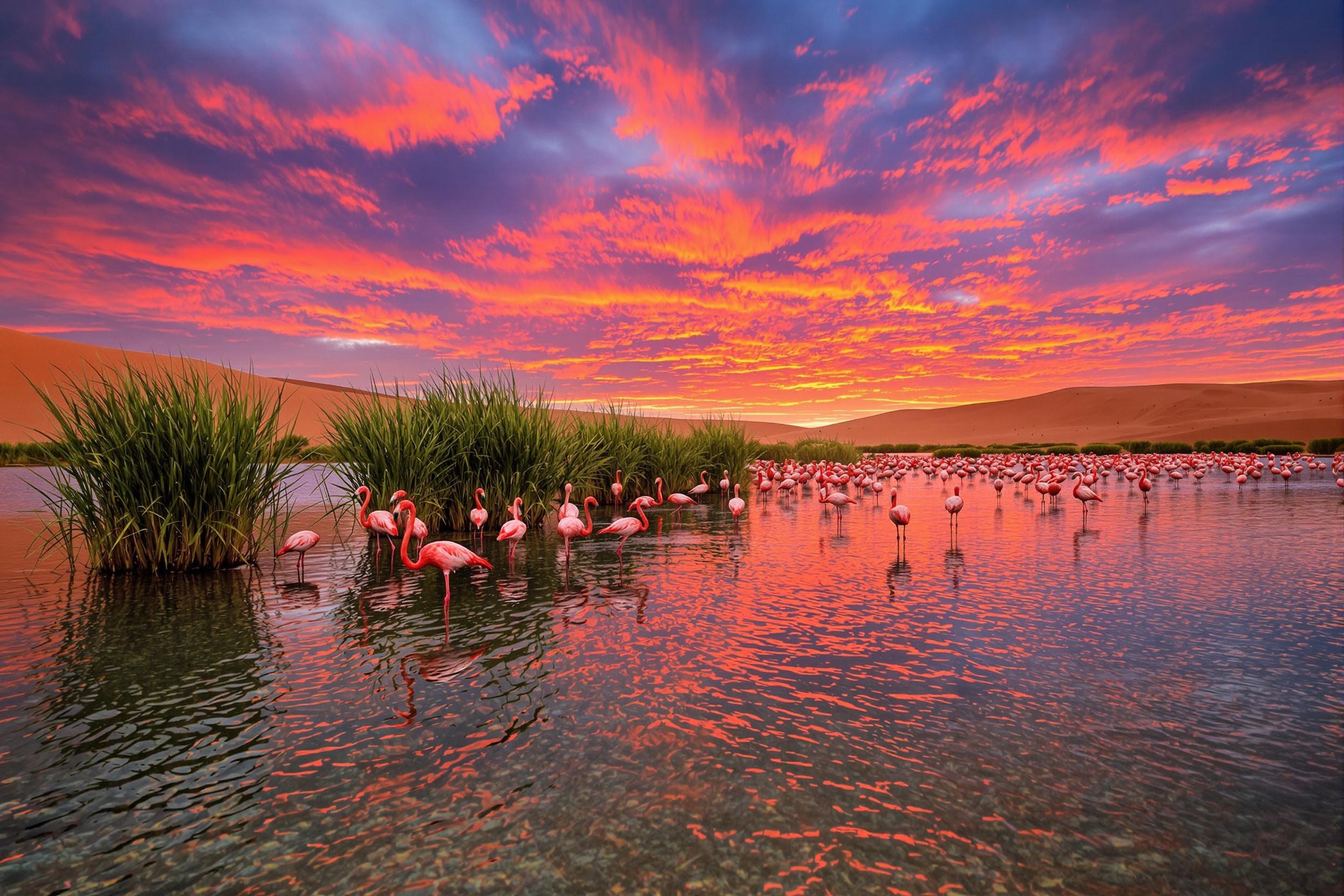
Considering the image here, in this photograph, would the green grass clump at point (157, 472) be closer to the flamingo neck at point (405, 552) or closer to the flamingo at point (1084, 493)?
the flamingo neck at point (405, 552)

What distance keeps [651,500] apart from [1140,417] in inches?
4229

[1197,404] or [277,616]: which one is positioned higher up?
[1197,404]

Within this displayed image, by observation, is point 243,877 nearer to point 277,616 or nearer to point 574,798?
point 574,798

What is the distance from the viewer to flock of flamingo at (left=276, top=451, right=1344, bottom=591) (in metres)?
9.88

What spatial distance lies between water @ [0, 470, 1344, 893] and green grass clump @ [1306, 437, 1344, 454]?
184 feet

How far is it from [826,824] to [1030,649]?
3.71 m

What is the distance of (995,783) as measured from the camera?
3.67 metres

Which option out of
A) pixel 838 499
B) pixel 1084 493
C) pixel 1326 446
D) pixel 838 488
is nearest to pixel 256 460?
pixel 838 499

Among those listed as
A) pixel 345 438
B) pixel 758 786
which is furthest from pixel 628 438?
pixel 758 786

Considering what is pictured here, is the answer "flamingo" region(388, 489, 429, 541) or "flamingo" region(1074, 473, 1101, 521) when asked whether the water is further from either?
"flamingo" region(1074, 473, 1101, 521)

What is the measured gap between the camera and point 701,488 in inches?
800

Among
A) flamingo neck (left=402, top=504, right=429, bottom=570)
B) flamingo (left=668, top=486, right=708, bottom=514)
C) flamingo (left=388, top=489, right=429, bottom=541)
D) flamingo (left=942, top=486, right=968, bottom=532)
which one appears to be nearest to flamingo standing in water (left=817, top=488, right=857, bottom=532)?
flamingo (left=942, top=486, right=968, bottom=532)

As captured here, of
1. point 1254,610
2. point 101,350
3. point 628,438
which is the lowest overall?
point 1254,610

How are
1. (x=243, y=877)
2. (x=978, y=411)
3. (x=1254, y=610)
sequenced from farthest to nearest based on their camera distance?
(x=978, y=411)
(x=1254, y=610)
(x=243, y=877)
